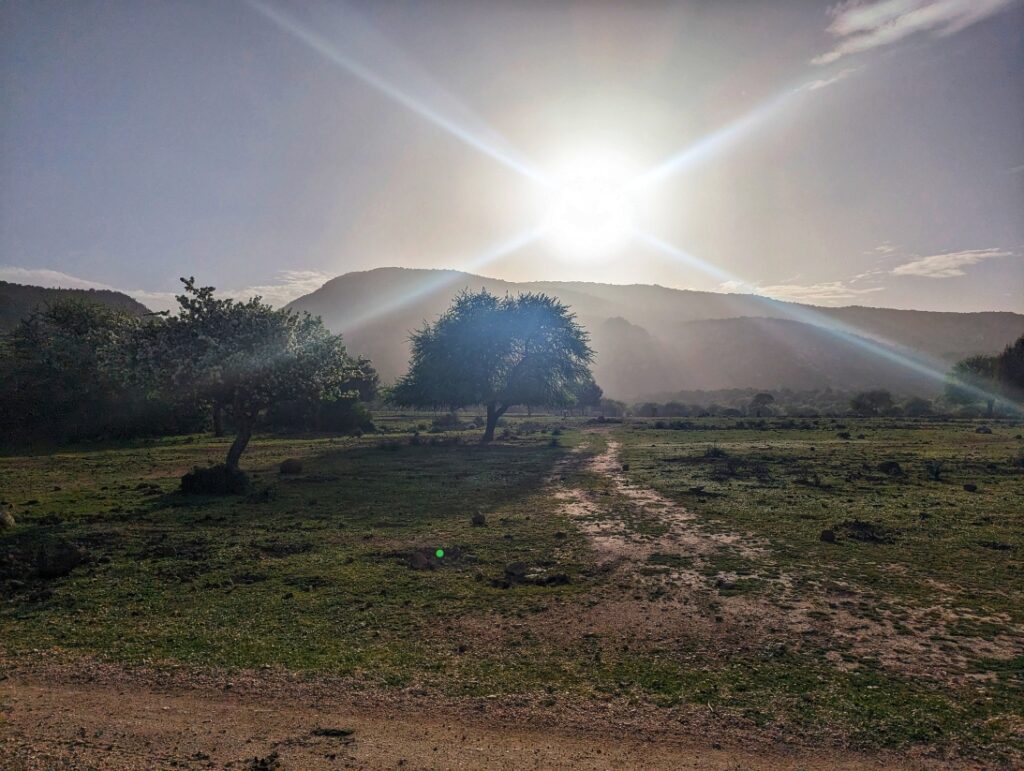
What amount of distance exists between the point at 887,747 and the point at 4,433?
2302 inches

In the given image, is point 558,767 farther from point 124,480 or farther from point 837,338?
point 837,338

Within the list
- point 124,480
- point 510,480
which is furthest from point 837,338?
point 124,480

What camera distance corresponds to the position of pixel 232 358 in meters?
25.4

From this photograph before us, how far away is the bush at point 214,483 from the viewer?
24.6 meters

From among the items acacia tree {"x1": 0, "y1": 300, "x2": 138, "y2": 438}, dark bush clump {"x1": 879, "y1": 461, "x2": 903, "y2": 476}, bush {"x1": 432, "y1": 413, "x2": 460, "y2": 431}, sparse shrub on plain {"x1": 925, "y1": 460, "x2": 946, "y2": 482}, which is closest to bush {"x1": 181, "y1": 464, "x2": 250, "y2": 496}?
acacia tree {"x1": 0, "y1": 300, "x2": 138, "y2": 438}

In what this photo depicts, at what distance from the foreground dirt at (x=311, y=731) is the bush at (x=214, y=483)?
16178 millimetres

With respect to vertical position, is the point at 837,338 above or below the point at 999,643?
above

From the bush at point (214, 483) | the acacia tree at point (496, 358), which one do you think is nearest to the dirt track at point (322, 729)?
the bush at point (214, 483)

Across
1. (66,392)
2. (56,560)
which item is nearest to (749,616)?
(56,560)

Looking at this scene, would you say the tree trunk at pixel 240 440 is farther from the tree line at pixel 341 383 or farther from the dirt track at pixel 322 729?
the dirt track at pixel 322 729

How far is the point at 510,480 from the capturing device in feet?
96.6

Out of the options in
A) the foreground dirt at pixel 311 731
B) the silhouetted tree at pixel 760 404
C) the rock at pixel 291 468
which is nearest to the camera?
the foreground dirt at pixel 311 731

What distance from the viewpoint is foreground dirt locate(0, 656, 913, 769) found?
7.16 m

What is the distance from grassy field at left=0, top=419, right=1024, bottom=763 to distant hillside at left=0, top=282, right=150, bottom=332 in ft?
288
